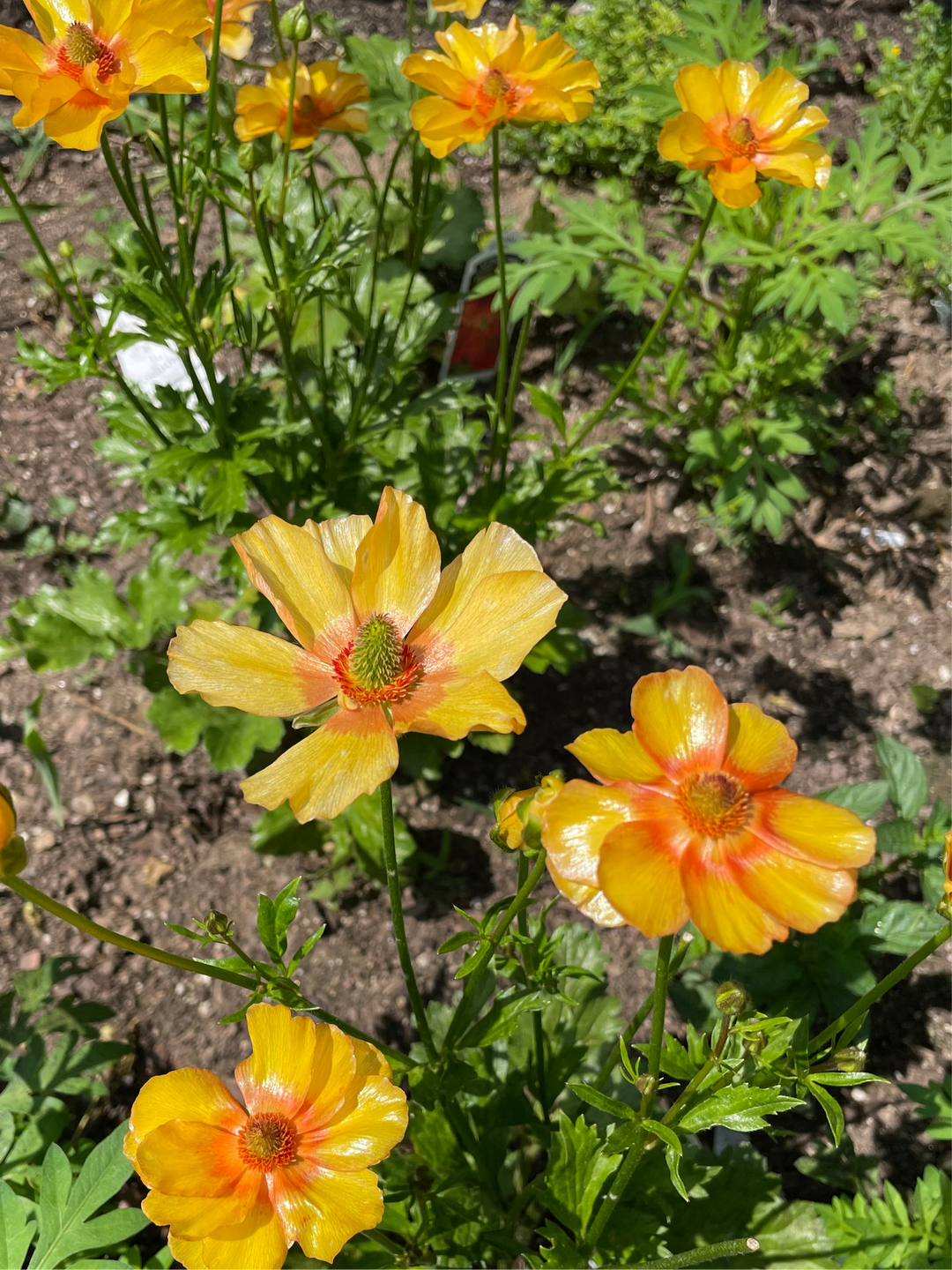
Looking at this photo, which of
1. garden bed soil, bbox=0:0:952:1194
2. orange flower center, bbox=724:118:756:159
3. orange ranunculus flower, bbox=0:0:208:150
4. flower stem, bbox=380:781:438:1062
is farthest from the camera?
garden bed soil, bbox=0:0:952:1194

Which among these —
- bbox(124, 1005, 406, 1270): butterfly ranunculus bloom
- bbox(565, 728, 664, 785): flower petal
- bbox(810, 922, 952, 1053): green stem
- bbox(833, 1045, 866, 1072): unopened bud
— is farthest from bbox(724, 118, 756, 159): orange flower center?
bbox(124, 1005, 406, 1270): butterfly ranunculus bloom

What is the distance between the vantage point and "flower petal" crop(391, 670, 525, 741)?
1.05 m

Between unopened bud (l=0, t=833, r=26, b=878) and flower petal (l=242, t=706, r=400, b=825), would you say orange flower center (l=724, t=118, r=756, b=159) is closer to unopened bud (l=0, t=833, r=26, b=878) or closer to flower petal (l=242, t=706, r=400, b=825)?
flower petal (l=242, t=706, r=400, b=825)

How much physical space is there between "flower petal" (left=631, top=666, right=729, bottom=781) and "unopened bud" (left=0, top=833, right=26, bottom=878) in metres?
0.64

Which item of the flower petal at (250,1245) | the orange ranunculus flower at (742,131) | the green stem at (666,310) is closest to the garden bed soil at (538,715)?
the green stem at (666,310)

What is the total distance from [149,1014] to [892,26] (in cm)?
446

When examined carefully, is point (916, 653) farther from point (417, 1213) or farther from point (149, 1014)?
point (149, 1014)

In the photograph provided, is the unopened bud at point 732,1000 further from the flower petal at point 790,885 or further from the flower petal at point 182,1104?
the flower petal at point 182,1104

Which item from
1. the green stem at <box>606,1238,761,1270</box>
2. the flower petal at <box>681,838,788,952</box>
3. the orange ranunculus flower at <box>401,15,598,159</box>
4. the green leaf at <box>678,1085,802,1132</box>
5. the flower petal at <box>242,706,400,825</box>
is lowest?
the green stem at <box>606,1238,761,1270</box>

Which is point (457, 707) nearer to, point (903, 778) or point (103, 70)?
point (103, 70)

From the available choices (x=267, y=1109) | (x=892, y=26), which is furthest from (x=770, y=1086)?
(x=892, y=26)

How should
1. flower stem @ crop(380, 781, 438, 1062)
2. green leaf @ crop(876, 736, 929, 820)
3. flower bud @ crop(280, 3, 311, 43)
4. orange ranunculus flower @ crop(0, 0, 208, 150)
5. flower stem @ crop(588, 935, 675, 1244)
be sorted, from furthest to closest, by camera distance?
green leaf @ crop(876, 736, 929, 820) < flower bud @ crop(280, 3, 311, 43) < orange ranunculus flower @ crop(0, 0, 208, 150) < flower stem @ crop(380, 781, 438, 1062) < flower stem @ crop(588, 935, 675, 1244)

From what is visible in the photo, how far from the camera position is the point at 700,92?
181cm

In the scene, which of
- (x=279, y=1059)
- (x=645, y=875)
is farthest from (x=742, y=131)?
(x=279, y=1059)
